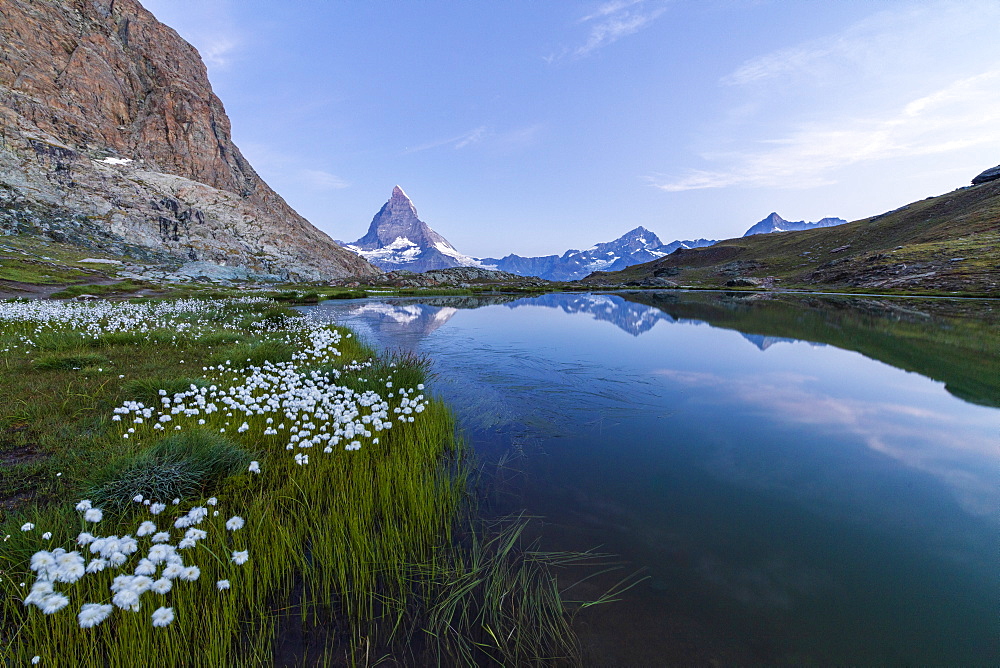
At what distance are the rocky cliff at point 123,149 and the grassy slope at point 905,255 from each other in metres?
167

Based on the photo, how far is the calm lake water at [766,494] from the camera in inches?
159

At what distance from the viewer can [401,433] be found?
7980mm

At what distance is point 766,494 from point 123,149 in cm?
18923

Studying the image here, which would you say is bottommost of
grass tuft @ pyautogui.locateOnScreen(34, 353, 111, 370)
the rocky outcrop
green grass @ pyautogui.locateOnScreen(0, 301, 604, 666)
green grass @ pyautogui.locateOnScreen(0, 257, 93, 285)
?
green grass @ pyautogui.locateOnScreen(0, 301, 604, 666)

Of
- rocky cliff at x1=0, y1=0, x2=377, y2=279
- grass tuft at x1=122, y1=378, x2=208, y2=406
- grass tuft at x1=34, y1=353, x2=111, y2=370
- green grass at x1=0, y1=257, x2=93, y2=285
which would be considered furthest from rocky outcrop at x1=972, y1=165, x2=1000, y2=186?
green grass at x1=0, y1=257, x2=93, y2=285

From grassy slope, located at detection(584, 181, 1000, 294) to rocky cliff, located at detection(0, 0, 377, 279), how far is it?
167 m

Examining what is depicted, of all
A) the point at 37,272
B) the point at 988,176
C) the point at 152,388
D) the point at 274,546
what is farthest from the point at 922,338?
the point at 988,176

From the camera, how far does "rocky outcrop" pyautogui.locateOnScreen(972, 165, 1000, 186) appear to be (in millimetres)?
130075

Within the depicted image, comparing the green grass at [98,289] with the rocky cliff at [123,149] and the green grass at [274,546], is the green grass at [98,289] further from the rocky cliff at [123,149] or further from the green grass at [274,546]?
the rocky cliff at [123,149]

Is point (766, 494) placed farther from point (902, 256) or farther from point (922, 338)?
point (902, 256)

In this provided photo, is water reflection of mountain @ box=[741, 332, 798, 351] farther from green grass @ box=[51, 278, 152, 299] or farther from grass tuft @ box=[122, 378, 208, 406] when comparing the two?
green grass @ box=[51, 278, 152, 299]

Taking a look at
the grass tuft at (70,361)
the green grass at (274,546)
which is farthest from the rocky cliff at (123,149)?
the green grass at (274,546)

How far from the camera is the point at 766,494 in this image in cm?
675

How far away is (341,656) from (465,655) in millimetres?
1233
